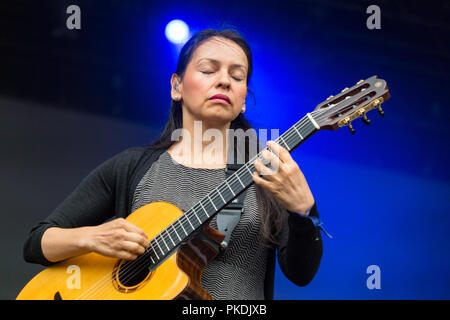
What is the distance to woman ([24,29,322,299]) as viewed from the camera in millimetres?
1367

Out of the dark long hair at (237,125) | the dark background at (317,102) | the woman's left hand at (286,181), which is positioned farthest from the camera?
the dark background at (317,102)

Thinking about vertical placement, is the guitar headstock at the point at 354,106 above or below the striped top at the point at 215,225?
above

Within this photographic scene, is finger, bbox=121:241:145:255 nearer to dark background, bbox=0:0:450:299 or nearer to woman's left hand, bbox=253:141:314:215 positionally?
woman's left hand, bbox=253:141:314:215

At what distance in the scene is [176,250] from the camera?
1.38 metres

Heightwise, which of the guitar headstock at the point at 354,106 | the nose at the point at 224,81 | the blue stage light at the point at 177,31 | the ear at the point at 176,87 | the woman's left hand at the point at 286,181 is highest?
the blue stage light at the point at 177,31

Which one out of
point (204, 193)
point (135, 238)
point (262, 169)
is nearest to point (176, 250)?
point (135, 238)

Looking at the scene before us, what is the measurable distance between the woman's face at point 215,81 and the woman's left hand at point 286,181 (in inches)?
14.9

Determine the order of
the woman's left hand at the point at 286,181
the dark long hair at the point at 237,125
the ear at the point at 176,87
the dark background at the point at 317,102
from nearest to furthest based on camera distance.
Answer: the woman's left hand at the point at 286,181 < the dark long hair at the point at 237,125 < the ear at the point at 176,87 < the dark background at the point at 317,102

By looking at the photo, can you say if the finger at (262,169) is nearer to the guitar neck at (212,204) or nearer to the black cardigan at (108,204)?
the guitar neck at (212,204)

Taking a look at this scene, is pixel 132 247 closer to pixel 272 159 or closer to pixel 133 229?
pixel 133 229

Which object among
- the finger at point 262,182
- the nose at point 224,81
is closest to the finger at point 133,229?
the finger at point 262,182

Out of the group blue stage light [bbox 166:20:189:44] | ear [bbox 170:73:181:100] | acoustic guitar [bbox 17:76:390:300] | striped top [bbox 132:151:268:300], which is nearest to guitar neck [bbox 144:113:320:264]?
acoustic guitar [bbox 17:76:390:300]

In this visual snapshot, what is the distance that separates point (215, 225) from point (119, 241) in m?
0.33

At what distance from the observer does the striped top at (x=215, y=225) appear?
57.1 inches
